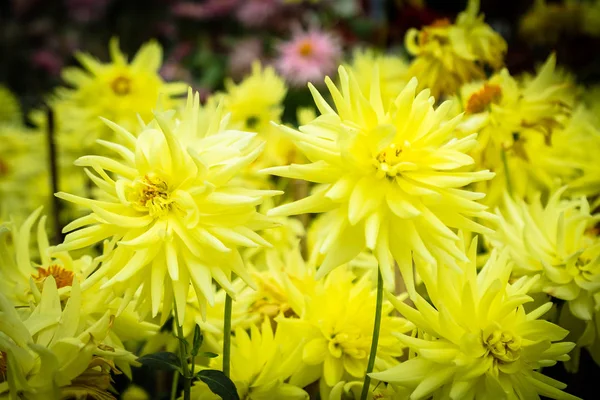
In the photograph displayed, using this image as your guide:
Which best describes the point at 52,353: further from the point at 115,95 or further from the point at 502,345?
the point at 115,95

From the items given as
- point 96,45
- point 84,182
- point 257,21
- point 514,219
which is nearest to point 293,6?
point 257,21

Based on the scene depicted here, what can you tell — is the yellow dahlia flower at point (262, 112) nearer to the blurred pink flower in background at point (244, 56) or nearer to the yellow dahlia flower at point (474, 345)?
the yellow dahlia flower at point (474, 345)

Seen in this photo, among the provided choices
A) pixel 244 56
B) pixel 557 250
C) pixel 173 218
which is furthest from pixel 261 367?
pixel 244 56

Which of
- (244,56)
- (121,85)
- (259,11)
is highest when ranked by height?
(121,85)

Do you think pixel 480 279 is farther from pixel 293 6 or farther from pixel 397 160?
pixel 293 6

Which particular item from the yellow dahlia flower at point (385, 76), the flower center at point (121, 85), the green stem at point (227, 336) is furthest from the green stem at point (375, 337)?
the flower center at point (121, 85)

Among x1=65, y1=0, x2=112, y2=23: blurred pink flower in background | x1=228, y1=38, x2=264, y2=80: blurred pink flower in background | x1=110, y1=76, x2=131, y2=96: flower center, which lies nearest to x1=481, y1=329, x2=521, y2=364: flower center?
x1=110, y1=76, x2=131, y2=96: flower center

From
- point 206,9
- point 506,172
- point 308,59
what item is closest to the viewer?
point 506,172
